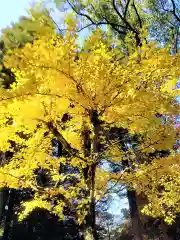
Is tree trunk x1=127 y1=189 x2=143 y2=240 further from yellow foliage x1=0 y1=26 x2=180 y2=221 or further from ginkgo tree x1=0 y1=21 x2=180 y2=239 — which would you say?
yellow foliage x1=0 y1=26 x2=180 y2=221

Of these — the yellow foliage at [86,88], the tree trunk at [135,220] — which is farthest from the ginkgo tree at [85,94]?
the tree trunk at [135,220]

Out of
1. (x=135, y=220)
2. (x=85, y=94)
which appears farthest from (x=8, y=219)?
(x=85, y=94)

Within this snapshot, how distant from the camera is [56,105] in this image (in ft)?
13.0

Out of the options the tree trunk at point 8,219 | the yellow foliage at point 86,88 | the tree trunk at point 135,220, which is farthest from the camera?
the tree trunk at point 8,219

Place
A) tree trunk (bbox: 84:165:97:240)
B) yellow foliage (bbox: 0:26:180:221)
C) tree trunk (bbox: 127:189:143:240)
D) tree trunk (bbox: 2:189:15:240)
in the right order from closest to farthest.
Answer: yellow foliage (bbox: 0:26:180:221), tree trunk (bbox: 84:165:97:240), tree trunk (bbox: 127:189:143:240), tree trunk (bbox: 2:189:15:240)

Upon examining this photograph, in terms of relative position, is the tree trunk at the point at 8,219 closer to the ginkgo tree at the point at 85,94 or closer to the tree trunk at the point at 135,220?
the tree trunk at the point at 135,220

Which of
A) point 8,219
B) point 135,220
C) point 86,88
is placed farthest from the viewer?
point 8,219

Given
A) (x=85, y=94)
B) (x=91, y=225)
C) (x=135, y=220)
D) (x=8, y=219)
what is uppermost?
(x=8, y=219)

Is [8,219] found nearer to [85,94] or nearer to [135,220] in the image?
[135,220]

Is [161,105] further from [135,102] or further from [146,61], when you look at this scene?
[146,61]

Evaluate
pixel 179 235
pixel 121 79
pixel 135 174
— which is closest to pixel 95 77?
pixel 121 79

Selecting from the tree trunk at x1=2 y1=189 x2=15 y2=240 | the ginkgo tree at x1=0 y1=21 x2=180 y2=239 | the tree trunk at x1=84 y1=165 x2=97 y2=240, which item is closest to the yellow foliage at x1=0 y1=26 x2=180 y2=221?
the ginkgo tree at x1=0 y1=21 x2=180 y2=239

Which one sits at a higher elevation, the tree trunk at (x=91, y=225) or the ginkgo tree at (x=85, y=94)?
the ginkgo tree at (x=85, y=94)

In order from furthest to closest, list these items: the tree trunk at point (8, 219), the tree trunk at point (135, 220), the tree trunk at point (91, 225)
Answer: the tree trunk at point (8, 219)
the tree trunk at point (135, 220)
the tree trunk at point (91, 225)
